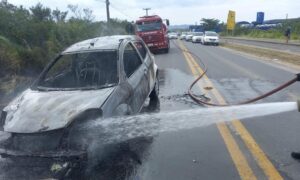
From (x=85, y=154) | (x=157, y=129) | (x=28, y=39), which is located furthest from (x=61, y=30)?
(x=85, y=154)

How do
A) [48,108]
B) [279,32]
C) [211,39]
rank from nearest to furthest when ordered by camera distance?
[48,108], [211,39], [279,32]

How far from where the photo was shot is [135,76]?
244 inches

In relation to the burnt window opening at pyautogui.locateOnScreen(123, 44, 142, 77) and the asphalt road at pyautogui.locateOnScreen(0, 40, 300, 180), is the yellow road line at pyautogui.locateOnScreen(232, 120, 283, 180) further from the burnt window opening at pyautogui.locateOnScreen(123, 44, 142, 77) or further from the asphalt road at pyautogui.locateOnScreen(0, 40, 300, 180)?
the burnt window opening at pyautogui.locateOnScreen(123, 44, 142, 77)

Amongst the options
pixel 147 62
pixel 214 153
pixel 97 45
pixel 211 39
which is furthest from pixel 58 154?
pixel 211 39

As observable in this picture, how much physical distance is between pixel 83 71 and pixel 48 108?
1778 mm

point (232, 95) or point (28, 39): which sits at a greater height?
point (28, 39)

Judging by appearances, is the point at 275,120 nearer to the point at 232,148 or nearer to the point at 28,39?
the point at 232,148

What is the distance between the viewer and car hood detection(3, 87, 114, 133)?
427 centimetres

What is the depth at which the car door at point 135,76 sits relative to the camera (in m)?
5.75

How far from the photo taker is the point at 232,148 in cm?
511

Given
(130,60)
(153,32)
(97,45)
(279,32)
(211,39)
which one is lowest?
(279,32)

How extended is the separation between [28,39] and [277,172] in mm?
12681

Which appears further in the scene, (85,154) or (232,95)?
(232,95)

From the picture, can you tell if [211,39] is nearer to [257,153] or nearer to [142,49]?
[142,49]
